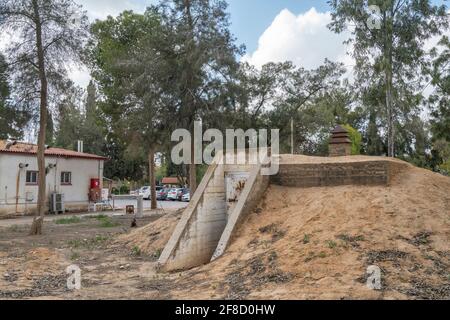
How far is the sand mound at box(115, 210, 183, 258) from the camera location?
1377cm

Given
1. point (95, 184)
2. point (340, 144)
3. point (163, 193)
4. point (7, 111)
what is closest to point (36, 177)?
point (95, 184)

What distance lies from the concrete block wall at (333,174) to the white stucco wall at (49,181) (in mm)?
17871

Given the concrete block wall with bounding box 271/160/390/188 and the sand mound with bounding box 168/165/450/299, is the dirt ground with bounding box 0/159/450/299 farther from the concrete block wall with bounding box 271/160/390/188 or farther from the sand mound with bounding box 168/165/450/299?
the concrete block wall with bounding box 271/160/390/188

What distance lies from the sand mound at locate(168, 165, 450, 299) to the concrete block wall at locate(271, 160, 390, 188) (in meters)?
0.28

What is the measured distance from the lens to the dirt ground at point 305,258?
8.21 metres

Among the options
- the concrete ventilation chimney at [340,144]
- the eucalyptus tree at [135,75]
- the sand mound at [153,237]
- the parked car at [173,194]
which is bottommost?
the sand mound at [153,237]

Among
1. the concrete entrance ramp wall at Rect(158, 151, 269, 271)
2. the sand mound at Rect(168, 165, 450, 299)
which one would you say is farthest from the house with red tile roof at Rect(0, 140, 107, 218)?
the sand mound at Rect(168, 165, 450, 299)

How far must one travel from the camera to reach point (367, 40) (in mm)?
22094

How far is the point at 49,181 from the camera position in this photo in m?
28.2

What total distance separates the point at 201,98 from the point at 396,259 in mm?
13825

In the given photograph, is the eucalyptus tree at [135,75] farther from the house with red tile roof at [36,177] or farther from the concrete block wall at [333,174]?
the concrete block wall at [333,174]

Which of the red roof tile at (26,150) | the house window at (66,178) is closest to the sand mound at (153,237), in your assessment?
the red roof tile at (26,150)

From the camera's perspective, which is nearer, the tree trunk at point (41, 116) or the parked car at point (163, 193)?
the tree trunk at point (41, 116)
